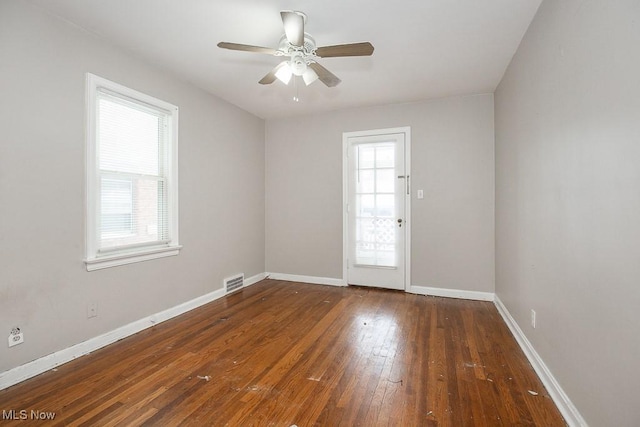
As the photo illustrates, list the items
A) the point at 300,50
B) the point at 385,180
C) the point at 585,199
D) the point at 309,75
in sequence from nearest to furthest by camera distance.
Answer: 1. the point at 585,199
2. the point at 300,50
3. the point at 309,75
4. the point at 385,180

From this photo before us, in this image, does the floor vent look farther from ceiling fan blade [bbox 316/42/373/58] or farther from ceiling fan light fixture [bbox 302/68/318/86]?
ceiling fan blade [bbox 316/42/373/58]

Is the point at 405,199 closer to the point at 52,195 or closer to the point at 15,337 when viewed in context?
the point at 52,195

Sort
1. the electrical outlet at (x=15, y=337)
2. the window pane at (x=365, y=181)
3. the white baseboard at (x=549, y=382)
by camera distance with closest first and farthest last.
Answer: the white baseboard at (x=549, y=382)
the electrical outlet at (x=15, y=337)
the window pane at (x=365, y=181)

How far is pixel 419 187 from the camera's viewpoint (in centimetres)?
406

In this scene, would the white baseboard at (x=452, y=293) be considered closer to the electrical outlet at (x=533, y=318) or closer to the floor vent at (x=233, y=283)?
the electrical outlet at (x=533, y=318)

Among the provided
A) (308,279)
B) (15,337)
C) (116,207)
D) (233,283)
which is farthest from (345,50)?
(308,279)

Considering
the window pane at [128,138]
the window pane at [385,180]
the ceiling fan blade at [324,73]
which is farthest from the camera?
the window pane at [385,180]

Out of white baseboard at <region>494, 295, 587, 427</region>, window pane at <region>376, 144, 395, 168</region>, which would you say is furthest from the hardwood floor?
window pane at <region>376, 144, 395, 168</region>

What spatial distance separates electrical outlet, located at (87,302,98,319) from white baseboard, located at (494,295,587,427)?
3369 mm

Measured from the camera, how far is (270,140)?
4.88m

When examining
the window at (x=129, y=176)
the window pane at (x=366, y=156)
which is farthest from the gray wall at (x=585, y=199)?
the window at (x=129, y=176)

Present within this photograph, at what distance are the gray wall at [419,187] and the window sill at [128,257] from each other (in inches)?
75.5

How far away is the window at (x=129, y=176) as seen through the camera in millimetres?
2480

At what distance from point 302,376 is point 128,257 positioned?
192cm
